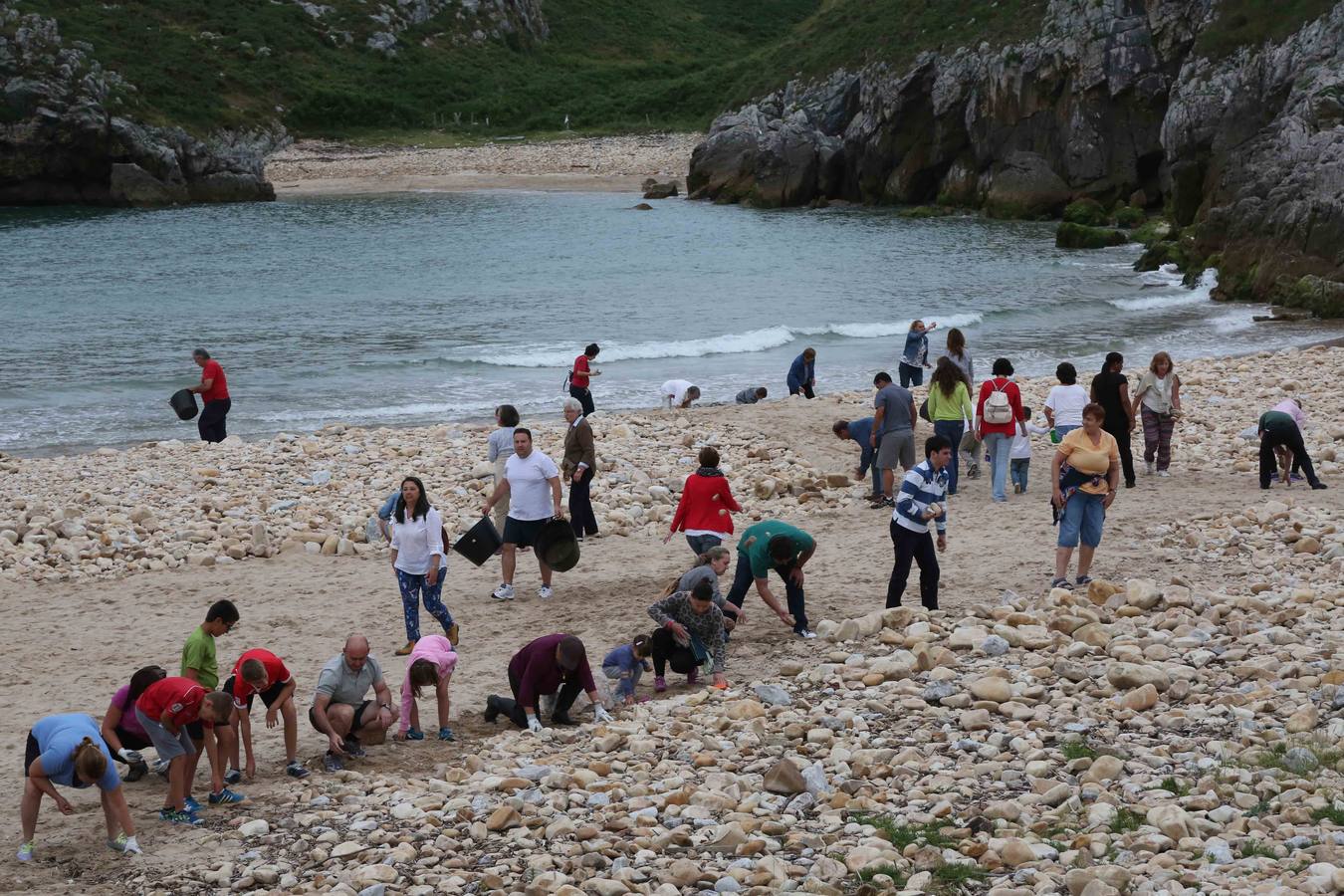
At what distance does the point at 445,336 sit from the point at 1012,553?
22.8 meters

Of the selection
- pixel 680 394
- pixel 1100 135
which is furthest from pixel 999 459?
pixel 1100 135

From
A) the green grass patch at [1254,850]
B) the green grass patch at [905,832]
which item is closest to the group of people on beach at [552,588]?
the green grass patch at [905,832]

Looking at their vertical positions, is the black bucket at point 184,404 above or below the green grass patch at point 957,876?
above

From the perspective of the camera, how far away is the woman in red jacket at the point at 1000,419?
15.1 meters

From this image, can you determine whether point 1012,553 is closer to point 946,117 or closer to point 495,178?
point 946,117

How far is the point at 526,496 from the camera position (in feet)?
41.1

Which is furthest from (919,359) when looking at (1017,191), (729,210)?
(729,210)

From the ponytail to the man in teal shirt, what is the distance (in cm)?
490

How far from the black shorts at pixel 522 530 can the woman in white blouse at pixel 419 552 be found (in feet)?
4.18

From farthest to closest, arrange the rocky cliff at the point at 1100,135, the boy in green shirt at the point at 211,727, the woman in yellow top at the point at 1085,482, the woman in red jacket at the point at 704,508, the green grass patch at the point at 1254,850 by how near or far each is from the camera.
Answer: the rocky cliff at the point at 1100,135 → the woman in red jacket at the point at 704,508 → the woman in yellow top at the point at 1085,482 → the boy in green shirt at the point at 211,727 → the green grass patch at the point at 1254,850

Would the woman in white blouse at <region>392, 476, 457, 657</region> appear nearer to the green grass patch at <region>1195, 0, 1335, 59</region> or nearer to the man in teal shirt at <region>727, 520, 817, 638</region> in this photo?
the man in teal shirt at <region>727, 520, 817, 638</region>

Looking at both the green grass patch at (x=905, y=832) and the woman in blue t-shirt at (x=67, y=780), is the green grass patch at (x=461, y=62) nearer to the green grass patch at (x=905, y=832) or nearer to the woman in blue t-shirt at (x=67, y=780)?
the green grass patch at (x=905, y=832)

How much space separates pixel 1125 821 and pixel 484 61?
11102 centimetres

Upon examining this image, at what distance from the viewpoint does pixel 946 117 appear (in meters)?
66.7
